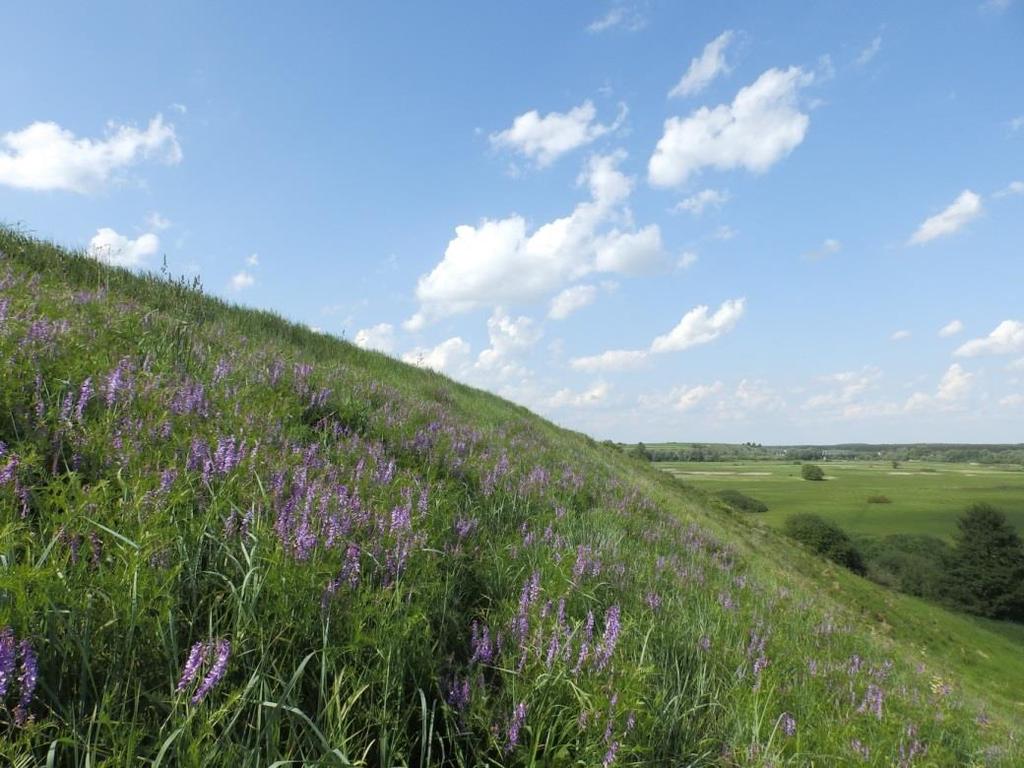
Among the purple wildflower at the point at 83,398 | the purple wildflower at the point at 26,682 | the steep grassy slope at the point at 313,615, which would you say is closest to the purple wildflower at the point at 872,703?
the steep grassy slope at the point at 313,615

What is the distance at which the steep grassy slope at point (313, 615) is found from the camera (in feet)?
6.16

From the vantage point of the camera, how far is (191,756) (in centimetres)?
165

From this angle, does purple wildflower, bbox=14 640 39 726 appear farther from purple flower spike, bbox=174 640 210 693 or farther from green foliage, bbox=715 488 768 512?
green foliage, bbox=715 488 768 512

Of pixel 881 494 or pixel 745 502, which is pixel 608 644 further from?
pixel 881 494

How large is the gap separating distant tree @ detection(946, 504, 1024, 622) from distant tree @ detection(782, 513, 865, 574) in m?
11.3

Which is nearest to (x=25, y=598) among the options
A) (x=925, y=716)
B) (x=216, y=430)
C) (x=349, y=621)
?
(x=349, y=621)

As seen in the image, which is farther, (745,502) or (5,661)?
(745,502)

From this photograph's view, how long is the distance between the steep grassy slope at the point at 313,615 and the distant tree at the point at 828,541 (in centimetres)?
7456

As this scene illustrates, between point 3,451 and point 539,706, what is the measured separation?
307 centimetres

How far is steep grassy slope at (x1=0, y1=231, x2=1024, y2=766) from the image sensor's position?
6.16 ft

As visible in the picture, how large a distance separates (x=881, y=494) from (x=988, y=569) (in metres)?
68.0

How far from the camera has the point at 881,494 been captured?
129250mm

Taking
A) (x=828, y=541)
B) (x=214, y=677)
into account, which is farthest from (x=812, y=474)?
(x=214, y=677)

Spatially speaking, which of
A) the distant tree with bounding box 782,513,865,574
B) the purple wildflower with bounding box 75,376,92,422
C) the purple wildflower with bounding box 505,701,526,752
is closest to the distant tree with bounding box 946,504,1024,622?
the distant tree with bounding box 782,513,865,574
